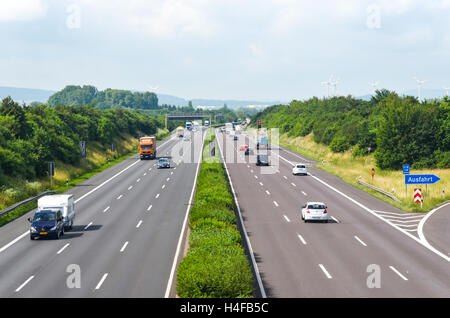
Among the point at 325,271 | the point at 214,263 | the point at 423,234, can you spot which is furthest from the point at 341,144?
the point at 214,263

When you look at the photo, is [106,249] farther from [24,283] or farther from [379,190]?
[379,190]

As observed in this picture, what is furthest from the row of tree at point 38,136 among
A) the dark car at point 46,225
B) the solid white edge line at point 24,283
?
the solid white edge line at point 24,283

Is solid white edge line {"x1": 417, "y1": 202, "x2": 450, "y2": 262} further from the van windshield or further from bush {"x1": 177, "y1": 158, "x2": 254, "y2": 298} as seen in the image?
the van windshield

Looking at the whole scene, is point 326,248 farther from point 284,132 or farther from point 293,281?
point 284,132

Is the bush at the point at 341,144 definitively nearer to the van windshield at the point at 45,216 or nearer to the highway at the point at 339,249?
the highway at the point at 339,249

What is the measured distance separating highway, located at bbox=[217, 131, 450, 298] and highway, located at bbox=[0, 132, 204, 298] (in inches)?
193

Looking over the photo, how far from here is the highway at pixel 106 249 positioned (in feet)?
72.8

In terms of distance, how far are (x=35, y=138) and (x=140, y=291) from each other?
4607cm

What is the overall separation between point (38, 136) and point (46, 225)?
34.2 metres

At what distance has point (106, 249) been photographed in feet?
96.9

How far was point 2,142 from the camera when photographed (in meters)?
54.7

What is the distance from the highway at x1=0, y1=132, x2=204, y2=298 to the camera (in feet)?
72.8


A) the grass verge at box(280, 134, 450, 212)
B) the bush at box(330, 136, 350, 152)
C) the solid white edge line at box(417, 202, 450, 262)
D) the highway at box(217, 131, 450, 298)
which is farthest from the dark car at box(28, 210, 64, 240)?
the bush at box(330, 136, 350, 152)
